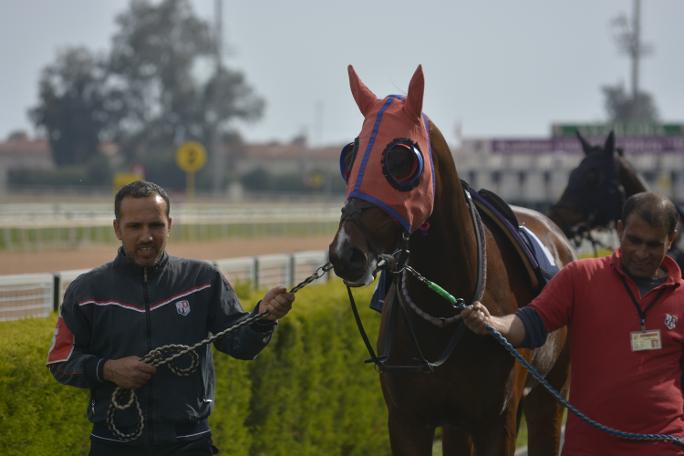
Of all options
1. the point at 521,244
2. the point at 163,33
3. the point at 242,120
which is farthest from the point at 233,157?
the point at 521,244

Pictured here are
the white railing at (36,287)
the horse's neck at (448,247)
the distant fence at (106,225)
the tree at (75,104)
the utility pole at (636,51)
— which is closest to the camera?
the horse's neck at (448,247)

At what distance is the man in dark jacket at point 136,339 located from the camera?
3.51 m

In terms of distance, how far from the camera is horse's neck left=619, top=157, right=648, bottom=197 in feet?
24.8

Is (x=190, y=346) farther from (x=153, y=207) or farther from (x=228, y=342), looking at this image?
(x=153, y=207)

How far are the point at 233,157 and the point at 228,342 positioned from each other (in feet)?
251

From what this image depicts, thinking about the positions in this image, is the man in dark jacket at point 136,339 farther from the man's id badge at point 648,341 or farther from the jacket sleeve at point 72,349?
the man's id badge at point 648,341

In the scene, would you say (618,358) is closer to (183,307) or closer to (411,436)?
(411,436)

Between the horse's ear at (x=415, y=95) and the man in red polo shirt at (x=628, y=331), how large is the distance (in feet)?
2.53

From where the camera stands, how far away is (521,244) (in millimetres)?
4699

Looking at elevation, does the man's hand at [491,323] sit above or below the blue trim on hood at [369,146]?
Result: below

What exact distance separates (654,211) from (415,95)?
0.93 meters

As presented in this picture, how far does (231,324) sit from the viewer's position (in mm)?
3682

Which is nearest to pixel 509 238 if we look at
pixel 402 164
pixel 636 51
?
pixel 402 164

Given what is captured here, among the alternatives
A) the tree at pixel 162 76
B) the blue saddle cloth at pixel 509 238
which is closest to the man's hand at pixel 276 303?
the blue saddle cloth at pixel 509 238
